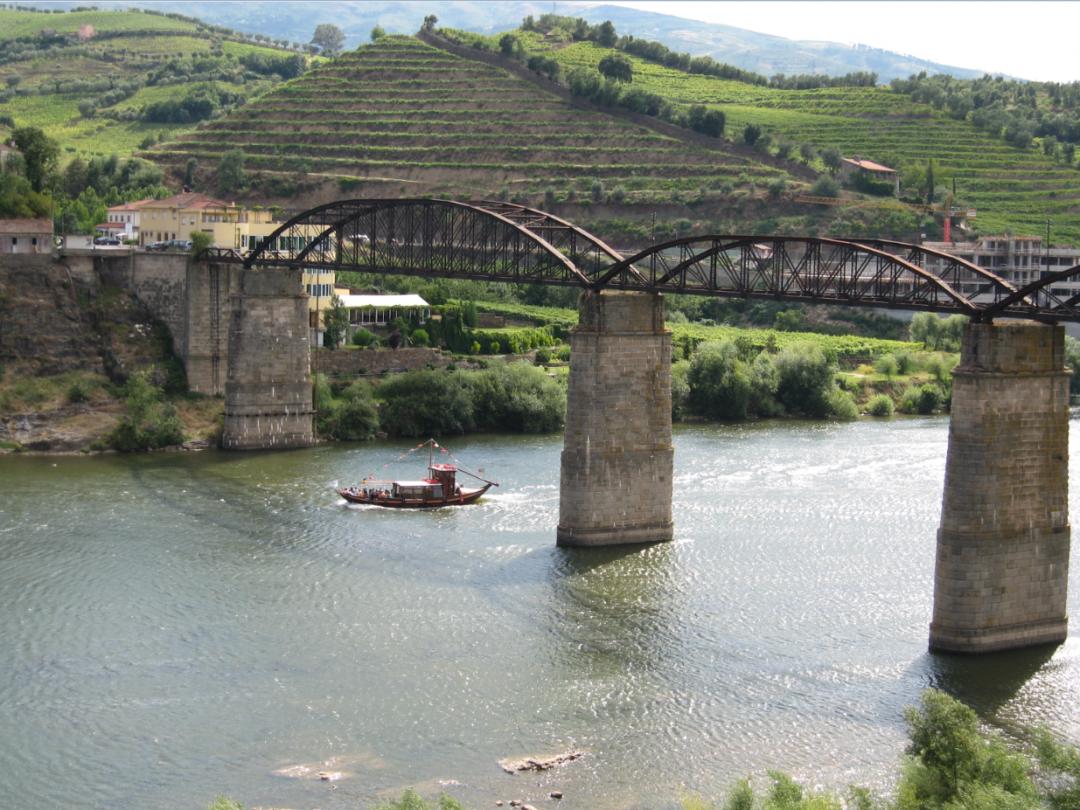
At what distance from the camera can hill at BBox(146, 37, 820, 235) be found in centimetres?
11719

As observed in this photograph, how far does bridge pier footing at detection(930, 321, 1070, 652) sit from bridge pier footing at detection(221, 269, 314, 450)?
37.8 m

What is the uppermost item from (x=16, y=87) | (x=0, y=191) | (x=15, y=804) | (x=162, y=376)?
(x=16, y=87)

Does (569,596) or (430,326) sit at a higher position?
(430,326)

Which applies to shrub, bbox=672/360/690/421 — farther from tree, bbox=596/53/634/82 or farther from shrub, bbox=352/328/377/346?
tree, bbox=596/53/634/82

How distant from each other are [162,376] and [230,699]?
39.4 meters

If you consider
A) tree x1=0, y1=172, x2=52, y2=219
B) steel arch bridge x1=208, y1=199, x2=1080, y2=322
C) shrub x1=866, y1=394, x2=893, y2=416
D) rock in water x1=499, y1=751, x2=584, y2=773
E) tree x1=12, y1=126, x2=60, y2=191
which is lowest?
rock in water x1=499, y1=751, x2=584, y2=773

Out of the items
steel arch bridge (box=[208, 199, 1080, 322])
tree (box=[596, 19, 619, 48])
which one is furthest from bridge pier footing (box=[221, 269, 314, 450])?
tree (box=[596, 19, 619, 48])

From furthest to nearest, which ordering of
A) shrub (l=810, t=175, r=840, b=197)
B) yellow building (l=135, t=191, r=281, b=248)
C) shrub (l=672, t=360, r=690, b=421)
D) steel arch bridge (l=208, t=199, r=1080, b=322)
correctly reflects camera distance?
shrub (l=810, t=175, r=840, b=197) → yellow building (l=135, t=191, r=281, b=248) → shrub (l=672, t=360, r=690, b=421) → steel arch bridge (l=208, t=199, r=1080, b=322)

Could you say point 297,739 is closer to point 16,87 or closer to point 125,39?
point 16,87

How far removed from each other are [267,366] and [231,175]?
52532mm

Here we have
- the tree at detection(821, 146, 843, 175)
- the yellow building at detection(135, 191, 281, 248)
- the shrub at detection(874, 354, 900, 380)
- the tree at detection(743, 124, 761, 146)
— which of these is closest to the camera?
the yellow building at detection(135, 191, 281, 248)

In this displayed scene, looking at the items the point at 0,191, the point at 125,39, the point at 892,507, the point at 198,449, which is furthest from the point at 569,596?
the point at 125,39

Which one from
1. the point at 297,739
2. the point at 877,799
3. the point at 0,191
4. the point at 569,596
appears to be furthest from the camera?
the point at 0,191

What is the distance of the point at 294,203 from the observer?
118812mm
